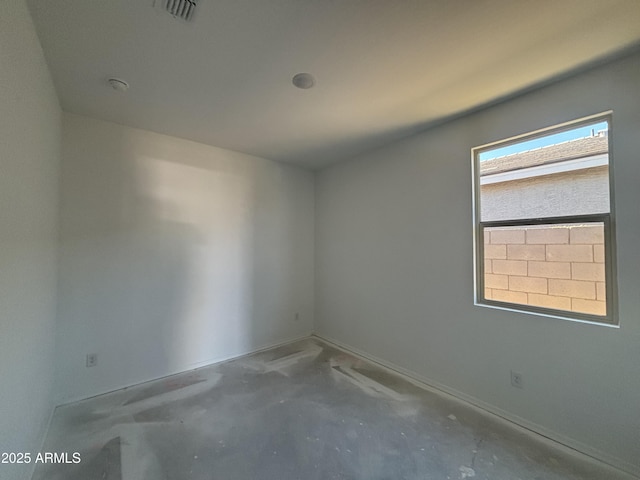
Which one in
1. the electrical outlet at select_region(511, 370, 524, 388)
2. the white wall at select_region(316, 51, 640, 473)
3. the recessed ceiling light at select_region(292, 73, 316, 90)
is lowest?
the electrical outlet at select_region(511, 370, 524, 388)

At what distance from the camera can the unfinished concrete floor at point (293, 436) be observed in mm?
1565

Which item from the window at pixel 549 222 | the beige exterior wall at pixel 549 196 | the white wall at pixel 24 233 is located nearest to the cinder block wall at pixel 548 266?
the window at pixel 549 222

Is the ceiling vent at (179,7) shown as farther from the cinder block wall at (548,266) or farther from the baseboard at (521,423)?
the baseboard at (521,423)

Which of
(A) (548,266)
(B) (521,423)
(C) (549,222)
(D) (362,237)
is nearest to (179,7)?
(D) (362,237)

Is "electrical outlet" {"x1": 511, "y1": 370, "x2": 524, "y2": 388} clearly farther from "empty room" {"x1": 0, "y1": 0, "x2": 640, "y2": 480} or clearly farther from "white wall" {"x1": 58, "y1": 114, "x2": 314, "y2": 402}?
"white wall" {"x1": 58, "y1": 114, "x2": 314, "y2": 402}

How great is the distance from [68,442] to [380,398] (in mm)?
2414

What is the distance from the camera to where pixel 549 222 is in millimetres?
1983

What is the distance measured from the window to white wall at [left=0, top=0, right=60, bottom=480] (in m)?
3.16

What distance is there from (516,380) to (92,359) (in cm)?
373

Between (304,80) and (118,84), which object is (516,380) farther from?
(118,84)

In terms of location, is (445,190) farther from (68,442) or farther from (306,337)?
(68,442)

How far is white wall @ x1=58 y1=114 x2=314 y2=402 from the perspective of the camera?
91.7 inches

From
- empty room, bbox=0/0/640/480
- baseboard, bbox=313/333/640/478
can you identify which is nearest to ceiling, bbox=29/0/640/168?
empty room, bbox=0/0/640/480

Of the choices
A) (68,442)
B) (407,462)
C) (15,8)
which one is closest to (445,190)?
(407,462)
